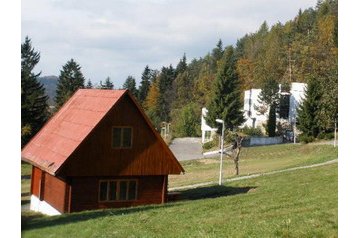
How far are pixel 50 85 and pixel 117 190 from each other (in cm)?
352

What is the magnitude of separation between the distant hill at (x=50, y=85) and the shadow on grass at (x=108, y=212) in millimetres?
1734

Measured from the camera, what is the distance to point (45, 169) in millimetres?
7824

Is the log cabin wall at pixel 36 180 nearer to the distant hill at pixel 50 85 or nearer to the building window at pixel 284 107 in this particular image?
the distant hill at pixel 50 85

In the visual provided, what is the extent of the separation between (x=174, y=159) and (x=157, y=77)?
107 inches

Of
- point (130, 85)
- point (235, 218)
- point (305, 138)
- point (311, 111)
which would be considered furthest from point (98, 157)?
point (311, 111)

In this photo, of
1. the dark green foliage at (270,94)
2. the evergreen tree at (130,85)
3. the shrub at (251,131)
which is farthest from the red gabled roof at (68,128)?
the dark green foliage at (270,94)

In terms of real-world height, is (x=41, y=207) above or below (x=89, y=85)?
below

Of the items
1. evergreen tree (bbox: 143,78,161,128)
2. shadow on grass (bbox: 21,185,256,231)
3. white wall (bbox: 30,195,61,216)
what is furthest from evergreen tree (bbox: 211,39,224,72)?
shadow on grass (bbox: 21,185,256,231)

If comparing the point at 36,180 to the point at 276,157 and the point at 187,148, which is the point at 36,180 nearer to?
the point at 187,148

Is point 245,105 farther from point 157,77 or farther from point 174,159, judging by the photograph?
point 174,159

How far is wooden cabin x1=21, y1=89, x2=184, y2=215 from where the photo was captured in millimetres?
7480

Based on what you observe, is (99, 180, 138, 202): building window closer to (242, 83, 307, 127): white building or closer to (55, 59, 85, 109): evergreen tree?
(55, 59, 85, 109): evergreen tree

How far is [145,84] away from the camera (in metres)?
6.69
